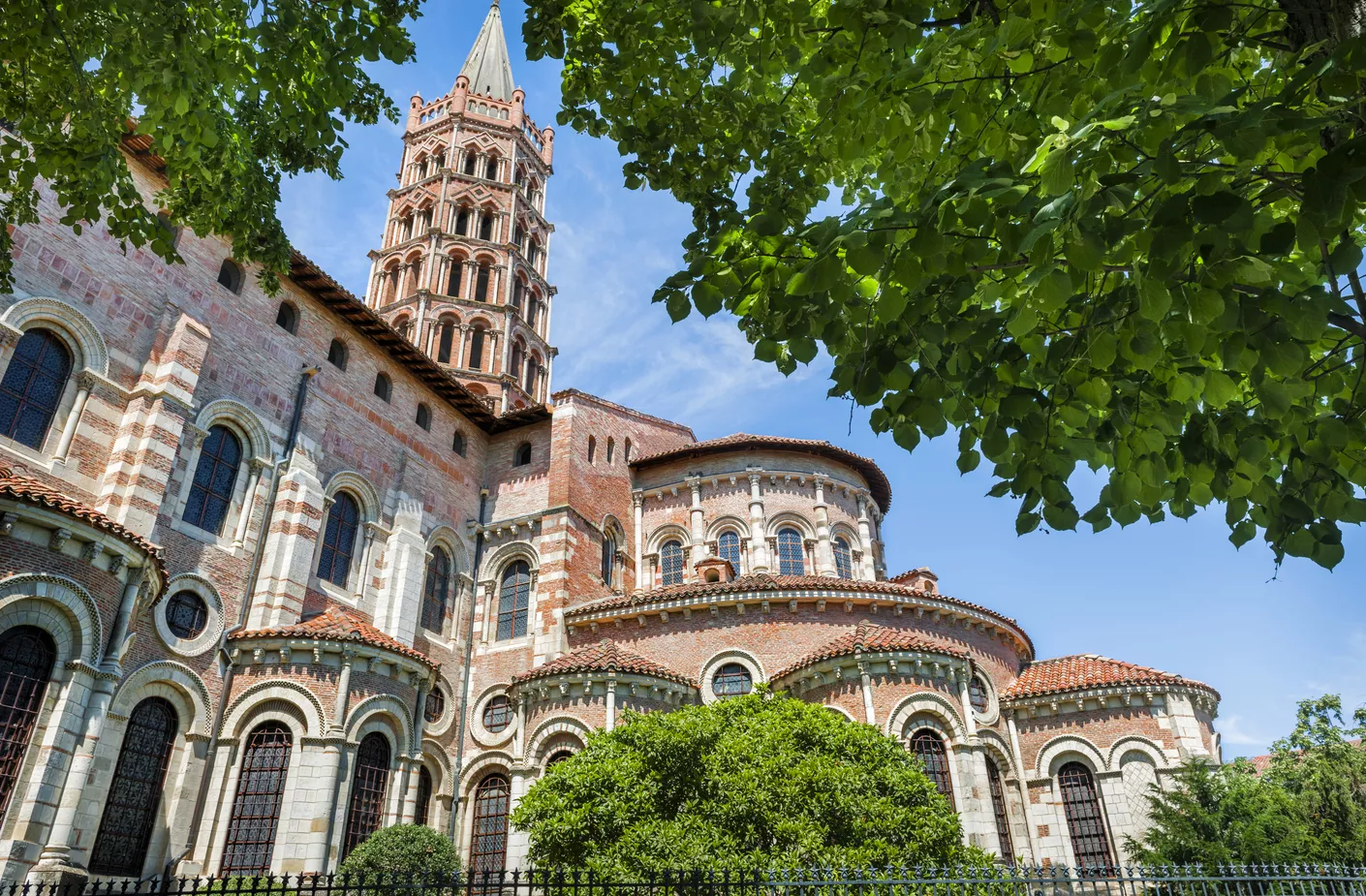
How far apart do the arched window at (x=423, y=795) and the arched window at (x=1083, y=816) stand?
53.6ft

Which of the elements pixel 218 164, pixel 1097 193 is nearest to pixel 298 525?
pixel 218 164

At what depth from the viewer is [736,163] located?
8.40 metres

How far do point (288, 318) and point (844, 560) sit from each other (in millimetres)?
18923

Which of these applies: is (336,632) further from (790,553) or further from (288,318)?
(790,553)

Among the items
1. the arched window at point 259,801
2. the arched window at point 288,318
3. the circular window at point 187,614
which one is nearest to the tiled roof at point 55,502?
the circular window at point 187,614

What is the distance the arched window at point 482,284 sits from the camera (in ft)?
143

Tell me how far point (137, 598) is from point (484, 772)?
10.6 meters

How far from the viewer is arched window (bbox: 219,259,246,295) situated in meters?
20.8

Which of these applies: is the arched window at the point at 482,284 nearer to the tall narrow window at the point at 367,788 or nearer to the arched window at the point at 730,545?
the arched window at the point at 730,545

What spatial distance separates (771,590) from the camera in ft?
73.7

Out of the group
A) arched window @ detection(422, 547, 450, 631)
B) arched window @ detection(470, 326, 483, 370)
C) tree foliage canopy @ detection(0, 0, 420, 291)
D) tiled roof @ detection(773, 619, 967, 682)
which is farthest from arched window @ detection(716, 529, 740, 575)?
tree foliage canopy @ detection(0, 0, 420, 291)

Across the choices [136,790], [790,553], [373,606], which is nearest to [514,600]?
[373,606]

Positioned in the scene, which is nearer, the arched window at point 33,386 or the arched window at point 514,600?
the arched window at point 33,386

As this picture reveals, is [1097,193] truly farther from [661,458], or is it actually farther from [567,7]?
[661,458]
